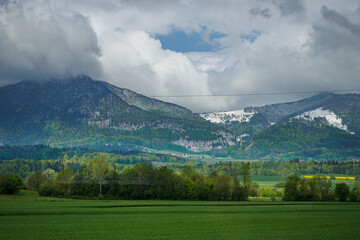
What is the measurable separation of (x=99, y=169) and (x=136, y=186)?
13.3m

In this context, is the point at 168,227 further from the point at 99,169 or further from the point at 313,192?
the point at 313,192

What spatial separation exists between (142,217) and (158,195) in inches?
1761

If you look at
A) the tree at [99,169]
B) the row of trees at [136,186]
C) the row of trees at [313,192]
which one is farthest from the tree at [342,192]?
the tree at [99,169]

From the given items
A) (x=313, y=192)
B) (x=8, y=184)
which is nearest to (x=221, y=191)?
(x=313, y=192)

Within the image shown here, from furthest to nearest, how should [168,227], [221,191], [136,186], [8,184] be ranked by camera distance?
1. [221,191]
2. [136,186]
3. [8,184]
4. [168,227]

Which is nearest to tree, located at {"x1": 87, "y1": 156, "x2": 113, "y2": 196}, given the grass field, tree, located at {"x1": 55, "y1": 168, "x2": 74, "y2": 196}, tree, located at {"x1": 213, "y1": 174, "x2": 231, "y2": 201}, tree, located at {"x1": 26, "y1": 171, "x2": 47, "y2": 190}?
tree, located at {"x1": 55, "y1": 168, "x2": 74, "y2": 196}

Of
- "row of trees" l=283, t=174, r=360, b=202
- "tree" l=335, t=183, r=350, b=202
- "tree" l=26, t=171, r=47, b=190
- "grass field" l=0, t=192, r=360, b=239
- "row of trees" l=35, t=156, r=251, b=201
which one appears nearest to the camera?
"grass field" l=0, t=192, r=360, b=239

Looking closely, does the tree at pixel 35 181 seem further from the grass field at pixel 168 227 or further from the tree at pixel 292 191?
the tree at pixel 292 191

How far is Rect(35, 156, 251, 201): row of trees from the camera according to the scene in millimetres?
100812

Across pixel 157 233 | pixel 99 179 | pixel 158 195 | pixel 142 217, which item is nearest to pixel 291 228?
pixel 157 233

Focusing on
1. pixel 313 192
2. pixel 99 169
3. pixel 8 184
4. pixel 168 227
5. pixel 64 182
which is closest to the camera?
pixel 168 227

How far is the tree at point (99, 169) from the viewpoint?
102m

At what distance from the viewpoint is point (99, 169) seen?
344 ft

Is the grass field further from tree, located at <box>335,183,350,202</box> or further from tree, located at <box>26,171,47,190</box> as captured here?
tree, located at <box>26,171,47,190</box>
